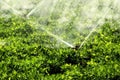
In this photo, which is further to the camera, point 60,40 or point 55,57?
point 60,40

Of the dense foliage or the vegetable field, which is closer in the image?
the dense foliage

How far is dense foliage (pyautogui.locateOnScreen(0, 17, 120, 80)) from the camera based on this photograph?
403 inches

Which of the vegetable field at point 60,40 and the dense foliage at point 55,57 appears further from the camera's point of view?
the vegetable field at point 60,40

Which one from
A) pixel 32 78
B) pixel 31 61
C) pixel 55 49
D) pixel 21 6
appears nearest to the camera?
pixel 32 78

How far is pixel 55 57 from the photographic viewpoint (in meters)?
11.1

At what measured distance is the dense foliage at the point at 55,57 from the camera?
33.6 feet

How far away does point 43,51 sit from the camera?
11422 millimetres

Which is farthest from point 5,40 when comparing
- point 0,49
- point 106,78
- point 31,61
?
point 106,78

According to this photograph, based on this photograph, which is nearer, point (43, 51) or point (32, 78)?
point (32, 78)

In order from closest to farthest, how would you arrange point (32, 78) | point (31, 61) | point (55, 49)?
1. point (32, 78)
2. point (31, 61)
3. point (55, 49)

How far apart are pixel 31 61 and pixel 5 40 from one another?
168 centimetres

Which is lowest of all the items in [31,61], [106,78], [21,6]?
[106,78]

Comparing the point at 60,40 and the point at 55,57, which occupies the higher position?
the point at 60,40

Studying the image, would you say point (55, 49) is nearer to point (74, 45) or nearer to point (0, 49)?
point (74, 45)
